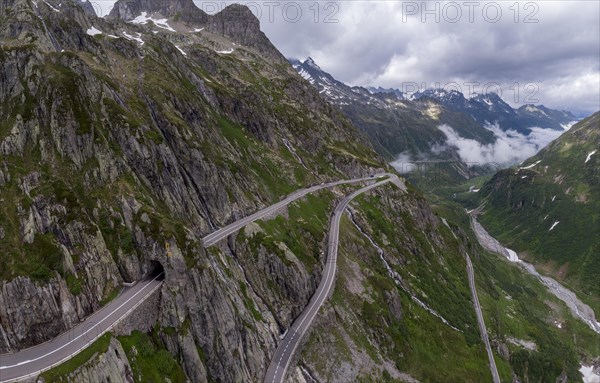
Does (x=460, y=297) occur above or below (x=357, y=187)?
below

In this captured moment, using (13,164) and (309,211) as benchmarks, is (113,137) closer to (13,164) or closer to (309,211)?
(13,164)

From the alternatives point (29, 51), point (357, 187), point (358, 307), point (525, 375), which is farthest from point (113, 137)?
point (525, 375)

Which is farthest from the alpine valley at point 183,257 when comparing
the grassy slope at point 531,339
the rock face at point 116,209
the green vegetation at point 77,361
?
the grassy slope at point 531,339

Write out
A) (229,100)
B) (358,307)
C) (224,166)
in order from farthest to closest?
1. (229,100)
2. (224,166)
3. (358,307)

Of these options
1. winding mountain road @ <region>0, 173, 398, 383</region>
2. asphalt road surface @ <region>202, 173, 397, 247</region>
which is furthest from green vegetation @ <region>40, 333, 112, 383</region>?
asphalt road surface @ <region>202, 173, 397, 247</region>

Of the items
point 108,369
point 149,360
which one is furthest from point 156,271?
point 108,369

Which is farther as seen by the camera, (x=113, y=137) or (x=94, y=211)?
(x=113, y=137)

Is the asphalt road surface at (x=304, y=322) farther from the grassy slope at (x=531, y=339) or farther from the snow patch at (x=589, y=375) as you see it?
the snow patch at (x=589, y=375)
